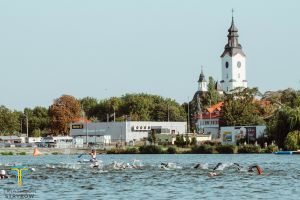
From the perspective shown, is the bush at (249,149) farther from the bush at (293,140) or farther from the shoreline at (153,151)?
the bush at (293,140)

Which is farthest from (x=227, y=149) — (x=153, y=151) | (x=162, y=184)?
(x=162, y=184)

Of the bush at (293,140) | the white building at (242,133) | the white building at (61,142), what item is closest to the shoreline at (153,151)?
the bush at (293,140)

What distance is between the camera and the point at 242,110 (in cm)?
18100

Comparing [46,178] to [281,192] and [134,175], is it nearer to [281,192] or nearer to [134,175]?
[134,175]

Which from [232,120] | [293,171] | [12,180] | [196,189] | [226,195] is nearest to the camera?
[226,195]

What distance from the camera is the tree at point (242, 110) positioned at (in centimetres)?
17825

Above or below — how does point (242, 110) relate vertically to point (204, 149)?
above

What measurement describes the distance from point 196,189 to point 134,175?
1610cm

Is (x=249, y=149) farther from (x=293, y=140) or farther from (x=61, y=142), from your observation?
(x=61, y=142)

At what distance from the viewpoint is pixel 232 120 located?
181 m

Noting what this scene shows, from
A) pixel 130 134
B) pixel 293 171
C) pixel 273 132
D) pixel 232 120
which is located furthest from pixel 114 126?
pixel 293 171

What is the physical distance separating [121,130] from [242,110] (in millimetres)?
30151

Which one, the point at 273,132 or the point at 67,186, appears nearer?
the point at 67,186

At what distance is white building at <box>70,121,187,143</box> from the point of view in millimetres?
184750
